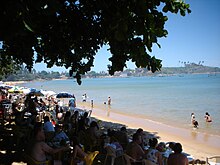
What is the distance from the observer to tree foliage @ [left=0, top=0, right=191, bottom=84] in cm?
365

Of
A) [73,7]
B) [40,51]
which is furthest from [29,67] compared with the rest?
[73,7]

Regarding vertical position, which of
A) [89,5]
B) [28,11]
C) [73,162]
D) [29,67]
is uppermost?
[89,5]

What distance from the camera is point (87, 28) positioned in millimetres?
6117

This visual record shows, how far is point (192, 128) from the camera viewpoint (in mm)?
19859

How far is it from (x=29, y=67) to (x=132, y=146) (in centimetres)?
505

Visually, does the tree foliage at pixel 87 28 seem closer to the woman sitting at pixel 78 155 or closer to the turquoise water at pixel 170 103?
the woman sitting at pixel 78 155

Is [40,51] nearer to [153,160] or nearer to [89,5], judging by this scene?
[89,5]

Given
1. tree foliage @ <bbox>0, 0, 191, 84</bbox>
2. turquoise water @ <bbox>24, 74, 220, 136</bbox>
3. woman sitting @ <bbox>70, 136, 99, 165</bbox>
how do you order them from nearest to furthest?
1. tree foliage @ <bbox>0, 0, 191, 84</bbox>
2. woman sitting @ <bbox>70, 136, 99, 165</bbox>
3. turquoise water @ <bbox>24, 74, 220, 136</bbox>

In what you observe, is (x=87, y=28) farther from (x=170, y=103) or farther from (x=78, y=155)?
(x=170, y=103)

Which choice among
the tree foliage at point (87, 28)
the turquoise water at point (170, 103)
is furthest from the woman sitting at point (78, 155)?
the turquoise water at point (170, 103)

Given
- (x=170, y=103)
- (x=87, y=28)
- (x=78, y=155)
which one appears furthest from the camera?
(x=170, y=103)

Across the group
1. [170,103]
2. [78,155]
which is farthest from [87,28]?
[170,103]

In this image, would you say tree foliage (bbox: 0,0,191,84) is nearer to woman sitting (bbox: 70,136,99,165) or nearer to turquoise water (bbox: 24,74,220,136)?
woman sitting (bbox: 70,136,99,165)

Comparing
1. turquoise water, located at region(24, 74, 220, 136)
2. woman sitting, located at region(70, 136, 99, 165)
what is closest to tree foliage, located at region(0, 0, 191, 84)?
woman sitting, located at region(70, 136, 99, 165)
